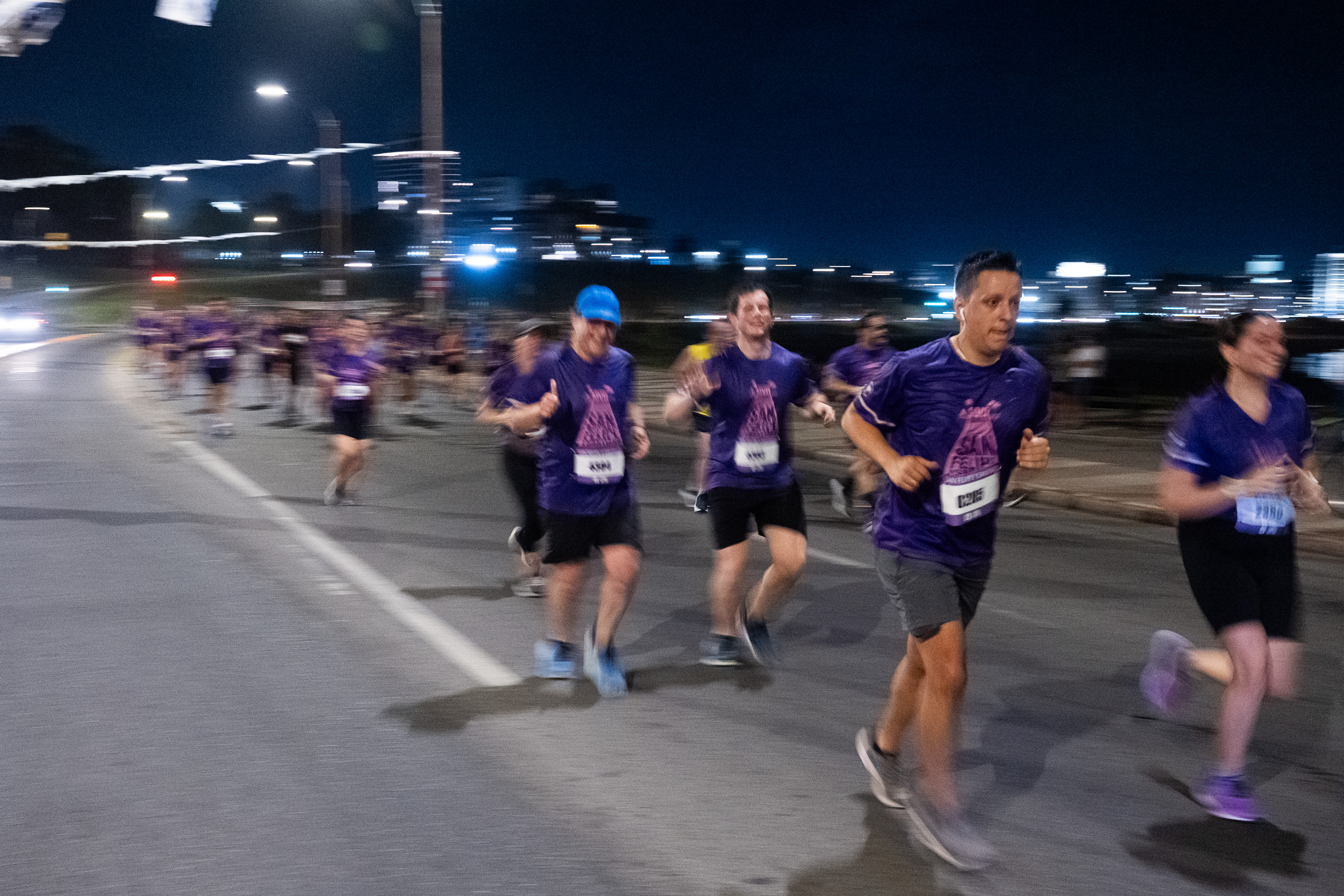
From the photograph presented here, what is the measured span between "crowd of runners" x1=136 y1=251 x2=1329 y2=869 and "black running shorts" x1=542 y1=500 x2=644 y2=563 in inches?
0.4

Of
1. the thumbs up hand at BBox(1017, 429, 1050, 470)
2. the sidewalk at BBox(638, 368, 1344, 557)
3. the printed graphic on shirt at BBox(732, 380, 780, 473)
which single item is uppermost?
the thumbs up hand at BBox(1017, 429, 1050, 470)

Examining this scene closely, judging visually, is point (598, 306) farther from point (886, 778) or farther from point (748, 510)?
point (886, 778)

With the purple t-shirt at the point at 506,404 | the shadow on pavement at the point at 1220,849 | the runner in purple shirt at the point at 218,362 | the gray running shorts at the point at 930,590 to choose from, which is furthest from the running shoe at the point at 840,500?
the runner in purple shirt at the point at 218,362

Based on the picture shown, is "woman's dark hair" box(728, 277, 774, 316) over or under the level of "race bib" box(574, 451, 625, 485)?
over

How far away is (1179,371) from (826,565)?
3328cm

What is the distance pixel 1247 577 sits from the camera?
4344mm

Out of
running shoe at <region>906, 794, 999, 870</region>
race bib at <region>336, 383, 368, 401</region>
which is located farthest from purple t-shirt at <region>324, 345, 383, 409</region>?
running shoe at <region>906, 794, 999, 870</region>

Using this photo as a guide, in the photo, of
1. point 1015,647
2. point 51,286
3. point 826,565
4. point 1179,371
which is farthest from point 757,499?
point 51,286

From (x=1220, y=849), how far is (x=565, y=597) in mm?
2914

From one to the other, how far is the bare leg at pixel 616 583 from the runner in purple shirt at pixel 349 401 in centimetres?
653

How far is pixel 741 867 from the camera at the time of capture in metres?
3.88

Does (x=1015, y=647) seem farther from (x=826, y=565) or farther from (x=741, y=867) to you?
(x=741, y=867)

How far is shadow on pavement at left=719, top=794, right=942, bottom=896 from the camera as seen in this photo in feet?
12.2

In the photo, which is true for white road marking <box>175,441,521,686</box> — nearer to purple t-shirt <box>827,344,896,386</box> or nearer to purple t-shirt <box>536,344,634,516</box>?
purple t-shirt <box>536,344,634,516</box>
